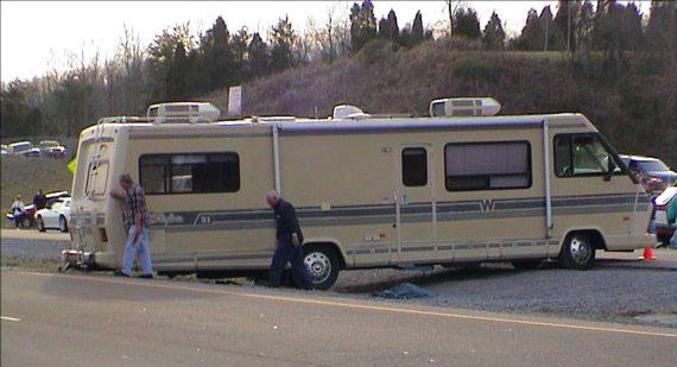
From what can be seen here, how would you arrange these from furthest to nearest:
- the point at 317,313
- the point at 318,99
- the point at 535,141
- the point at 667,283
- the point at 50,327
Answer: the point at 318,99
the point at 535,141
the point at 667,283
the point at 317,313
the point at 50,327

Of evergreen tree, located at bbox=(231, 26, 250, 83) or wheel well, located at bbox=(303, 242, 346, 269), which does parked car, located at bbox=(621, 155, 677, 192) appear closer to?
evergreen tree, located at bbox=(231, 26, 250, 83)

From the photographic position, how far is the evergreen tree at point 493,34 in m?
48.2

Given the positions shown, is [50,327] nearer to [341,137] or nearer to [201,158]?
[201,158]

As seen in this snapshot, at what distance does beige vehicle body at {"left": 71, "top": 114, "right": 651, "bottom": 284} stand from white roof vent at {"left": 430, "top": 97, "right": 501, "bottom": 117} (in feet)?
1.14

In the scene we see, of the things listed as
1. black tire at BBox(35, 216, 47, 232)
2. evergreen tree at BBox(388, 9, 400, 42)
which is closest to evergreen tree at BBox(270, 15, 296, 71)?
evergreen tree at BBox(388, 9, 400, 42)

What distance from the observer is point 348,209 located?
16.7 metres

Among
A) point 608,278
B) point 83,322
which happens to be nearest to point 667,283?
point 608,278

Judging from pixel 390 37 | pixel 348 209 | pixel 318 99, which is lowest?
pixel 348 209

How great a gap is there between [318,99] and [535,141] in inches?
623

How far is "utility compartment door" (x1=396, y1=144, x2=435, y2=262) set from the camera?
55.4ft

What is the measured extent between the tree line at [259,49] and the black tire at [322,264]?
12.1ft

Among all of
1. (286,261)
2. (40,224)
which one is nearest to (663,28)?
(40,224)

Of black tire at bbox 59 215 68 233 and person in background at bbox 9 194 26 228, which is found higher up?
person in background at bbox 9 194 26 228

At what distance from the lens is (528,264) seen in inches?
741
